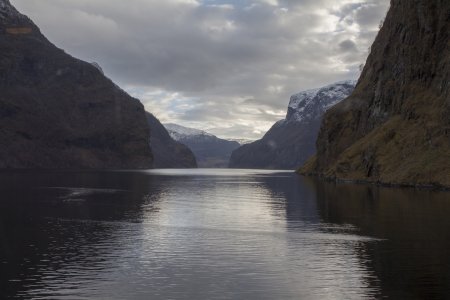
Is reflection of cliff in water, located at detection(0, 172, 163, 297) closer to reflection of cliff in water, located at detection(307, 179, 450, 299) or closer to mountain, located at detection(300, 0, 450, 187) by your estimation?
reflection of cliff in water, located at detection(307, 179, 450, 299)

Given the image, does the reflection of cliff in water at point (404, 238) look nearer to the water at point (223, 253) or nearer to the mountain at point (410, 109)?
the water at point (223, 253)

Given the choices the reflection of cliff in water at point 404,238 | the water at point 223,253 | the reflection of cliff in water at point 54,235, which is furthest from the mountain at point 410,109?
the reflection of cliff in water at point 54,235

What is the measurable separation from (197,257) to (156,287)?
33.7 ft

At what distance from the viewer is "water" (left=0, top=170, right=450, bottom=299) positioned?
1332 inches

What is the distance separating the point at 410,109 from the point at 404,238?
11874 centimetres

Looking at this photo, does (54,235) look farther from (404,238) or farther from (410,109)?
(410,109)

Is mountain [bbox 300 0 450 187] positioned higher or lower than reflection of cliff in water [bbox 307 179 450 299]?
higher

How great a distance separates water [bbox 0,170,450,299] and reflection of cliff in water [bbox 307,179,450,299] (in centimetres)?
10

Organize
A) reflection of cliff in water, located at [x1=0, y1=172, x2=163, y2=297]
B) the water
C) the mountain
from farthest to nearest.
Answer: the mountain → reflection of cliff in water, located at [x1=0, y1=172, x2=163, y2=297] → the water

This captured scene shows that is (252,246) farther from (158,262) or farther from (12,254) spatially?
(12,254)

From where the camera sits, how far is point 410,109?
539 ft

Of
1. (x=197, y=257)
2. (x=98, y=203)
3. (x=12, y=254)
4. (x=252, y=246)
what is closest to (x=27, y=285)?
(x=12, y=254)

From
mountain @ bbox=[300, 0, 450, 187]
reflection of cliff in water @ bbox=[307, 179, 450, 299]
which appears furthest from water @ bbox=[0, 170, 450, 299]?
mountain @ bbox=[300, 0, 450, 187]

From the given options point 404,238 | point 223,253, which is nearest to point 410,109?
point 404,238
